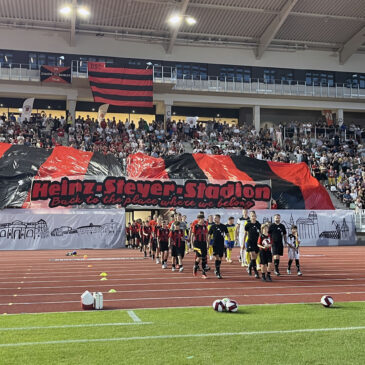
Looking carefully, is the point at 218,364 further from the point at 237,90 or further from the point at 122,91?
the point at 237,90

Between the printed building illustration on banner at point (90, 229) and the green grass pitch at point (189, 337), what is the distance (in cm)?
1620

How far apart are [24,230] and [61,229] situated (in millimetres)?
1711

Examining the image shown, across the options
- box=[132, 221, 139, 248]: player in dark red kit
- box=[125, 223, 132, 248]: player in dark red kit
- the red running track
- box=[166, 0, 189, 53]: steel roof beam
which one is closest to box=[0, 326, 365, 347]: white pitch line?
the red running track

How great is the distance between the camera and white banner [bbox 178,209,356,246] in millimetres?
25578

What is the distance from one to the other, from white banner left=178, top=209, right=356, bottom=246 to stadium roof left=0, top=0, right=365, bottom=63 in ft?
58.6

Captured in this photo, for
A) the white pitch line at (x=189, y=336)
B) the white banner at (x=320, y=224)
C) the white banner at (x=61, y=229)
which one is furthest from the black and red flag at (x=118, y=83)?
the white pitch line at (x=189, y=336)

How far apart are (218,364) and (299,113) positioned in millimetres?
44931

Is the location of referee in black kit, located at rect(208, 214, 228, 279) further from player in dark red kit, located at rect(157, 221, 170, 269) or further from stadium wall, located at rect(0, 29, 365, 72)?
stadium wall, located at rect(0, 29, 365, 72)

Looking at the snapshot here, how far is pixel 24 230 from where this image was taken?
2336 centimetres

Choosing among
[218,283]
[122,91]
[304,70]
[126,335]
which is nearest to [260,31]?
[304,70]

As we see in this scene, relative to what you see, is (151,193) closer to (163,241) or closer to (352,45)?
(163,241)

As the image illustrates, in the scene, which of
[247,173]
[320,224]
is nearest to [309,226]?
[320,224]

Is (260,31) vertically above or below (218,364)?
above

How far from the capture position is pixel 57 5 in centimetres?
3669
